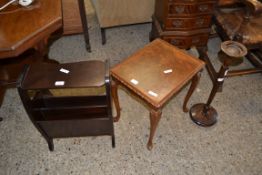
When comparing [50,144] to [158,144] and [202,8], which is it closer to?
[158,144]

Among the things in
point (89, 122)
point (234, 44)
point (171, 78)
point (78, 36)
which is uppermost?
point (234, 44)

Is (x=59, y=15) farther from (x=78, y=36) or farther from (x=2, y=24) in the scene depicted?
(x=78, y=36)

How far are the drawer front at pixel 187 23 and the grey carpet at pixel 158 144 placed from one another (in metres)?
0.55

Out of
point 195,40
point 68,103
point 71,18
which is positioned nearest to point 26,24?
point 68,103

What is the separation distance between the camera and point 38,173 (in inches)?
60.5

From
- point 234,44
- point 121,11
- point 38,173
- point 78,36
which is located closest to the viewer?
point 234,44

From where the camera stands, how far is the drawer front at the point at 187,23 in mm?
1867

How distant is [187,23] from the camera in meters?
1.89

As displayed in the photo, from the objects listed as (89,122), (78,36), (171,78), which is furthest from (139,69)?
(78,36)

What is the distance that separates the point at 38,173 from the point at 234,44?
5.00ft

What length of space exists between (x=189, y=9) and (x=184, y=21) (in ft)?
0.37

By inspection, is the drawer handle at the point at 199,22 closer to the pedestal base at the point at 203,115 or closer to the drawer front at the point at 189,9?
the drawer front at the point at 189,9

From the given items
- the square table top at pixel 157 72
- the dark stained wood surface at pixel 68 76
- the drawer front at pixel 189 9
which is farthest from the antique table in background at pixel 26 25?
the drawer front at pixel 189 9

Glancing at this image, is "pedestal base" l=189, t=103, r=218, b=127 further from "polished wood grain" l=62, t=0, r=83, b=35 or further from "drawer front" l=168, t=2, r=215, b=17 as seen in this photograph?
"polished wood grain" l=62, t=0, r=83, b=35
